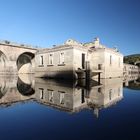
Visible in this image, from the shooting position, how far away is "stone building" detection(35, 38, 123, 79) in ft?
84.0

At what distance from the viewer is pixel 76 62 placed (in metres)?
25.8

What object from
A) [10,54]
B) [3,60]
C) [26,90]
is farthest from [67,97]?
[3,60]

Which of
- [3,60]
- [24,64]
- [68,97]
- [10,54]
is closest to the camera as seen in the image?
[68,97]

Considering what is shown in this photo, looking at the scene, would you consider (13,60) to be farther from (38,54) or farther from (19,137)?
(19,137)

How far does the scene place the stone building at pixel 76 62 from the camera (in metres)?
25.6

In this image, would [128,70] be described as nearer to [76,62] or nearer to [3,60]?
[76,62]

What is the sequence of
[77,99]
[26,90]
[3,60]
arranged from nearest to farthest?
[77,99]
[26,90]
[3,60]

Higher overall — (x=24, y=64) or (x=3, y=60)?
(x=3, y=60)

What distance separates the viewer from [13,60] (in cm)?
3472

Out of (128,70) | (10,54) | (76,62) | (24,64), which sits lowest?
(128,70)

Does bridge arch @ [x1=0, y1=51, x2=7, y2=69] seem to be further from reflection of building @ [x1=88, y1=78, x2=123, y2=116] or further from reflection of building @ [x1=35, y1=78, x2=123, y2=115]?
reflection of building @ [x1=88, y1=78, x2=123, y2=116]

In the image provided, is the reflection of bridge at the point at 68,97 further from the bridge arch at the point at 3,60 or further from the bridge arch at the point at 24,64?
the bridge arch at the point at 24,64

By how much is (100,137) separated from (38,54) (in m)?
29.2

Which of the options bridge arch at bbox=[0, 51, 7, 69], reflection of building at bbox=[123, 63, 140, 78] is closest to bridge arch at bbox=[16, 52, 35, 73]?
bridge arch at bbox=[0, 51, 7, 69]
